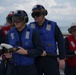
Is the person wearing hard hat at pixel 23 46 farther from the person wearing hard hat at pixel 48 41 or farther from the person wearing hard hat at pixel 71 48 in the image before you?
the person wearing hard hat at pixel 71 48

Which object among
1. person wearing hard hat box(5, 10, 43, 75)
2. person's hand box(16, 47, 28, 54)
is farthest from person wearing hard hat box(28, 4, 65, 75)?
person's hand box(16, 47, 28, 54)

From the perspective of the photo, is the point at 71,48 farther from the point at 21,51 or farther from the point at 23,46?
the point at 21,51

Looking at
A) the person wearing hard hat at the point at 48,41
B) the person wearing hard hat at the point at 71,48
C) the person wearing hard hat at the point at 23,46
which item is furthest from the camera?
the person wearing hard hat at the point at 71,48

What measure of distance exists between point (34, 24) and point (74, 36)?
0.87 metres

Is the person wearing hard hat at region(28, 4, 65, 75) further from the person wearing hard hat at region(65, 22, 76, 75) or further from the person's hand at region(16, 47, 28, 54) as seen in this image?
the person's hand at region(16, 47, 28, 54)

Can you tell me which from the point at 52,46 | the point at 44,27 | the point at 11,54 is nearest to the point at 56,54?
the point at 52,46

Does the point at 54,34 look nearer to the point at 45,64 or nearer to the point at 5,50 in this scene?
the point at 45,64

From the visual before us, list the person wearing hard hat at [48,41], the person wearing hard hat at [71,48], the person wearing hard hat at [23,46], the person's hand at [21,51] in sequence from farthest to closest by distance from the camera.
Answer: the person wearing hard hat at [71,48] → the person wearing hard hat at [48,41] → the person wearing hard hat at [23,46] → the person's hand at [21,51]

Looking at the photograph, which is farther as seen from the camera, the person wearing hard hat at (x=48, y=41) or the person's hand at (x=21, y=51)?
the person wearing hard hat at (x=48, y=41)

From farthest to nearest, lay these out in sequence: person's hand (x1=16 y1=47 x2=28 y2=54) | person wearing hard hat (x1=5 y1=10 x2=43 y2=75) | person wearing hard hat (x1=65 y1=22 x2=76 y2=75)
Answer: person wearing hard hat (x1=65 y1=22 x2=76 y2=75)
person wearing hard hat (x1=5 y1=10 x2=43 y2=75)
person's hand (x1=16 y1=47 x2=28 y2=54)

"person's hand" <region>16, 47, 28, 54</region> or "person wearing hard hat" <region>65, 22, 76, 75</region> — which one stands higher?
"person's hand" <region>16, 47, 28, 54</region>

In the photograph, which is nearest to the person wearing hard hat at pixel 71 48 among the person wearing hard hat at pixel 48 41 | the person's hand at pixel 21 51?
the person wearing hard hat at pixel 48 41

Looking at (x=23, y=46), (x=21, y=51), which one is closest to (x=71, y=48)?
(x=23, y=46)

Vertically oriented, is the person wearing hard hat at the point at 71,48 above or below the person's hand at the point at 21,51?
below
